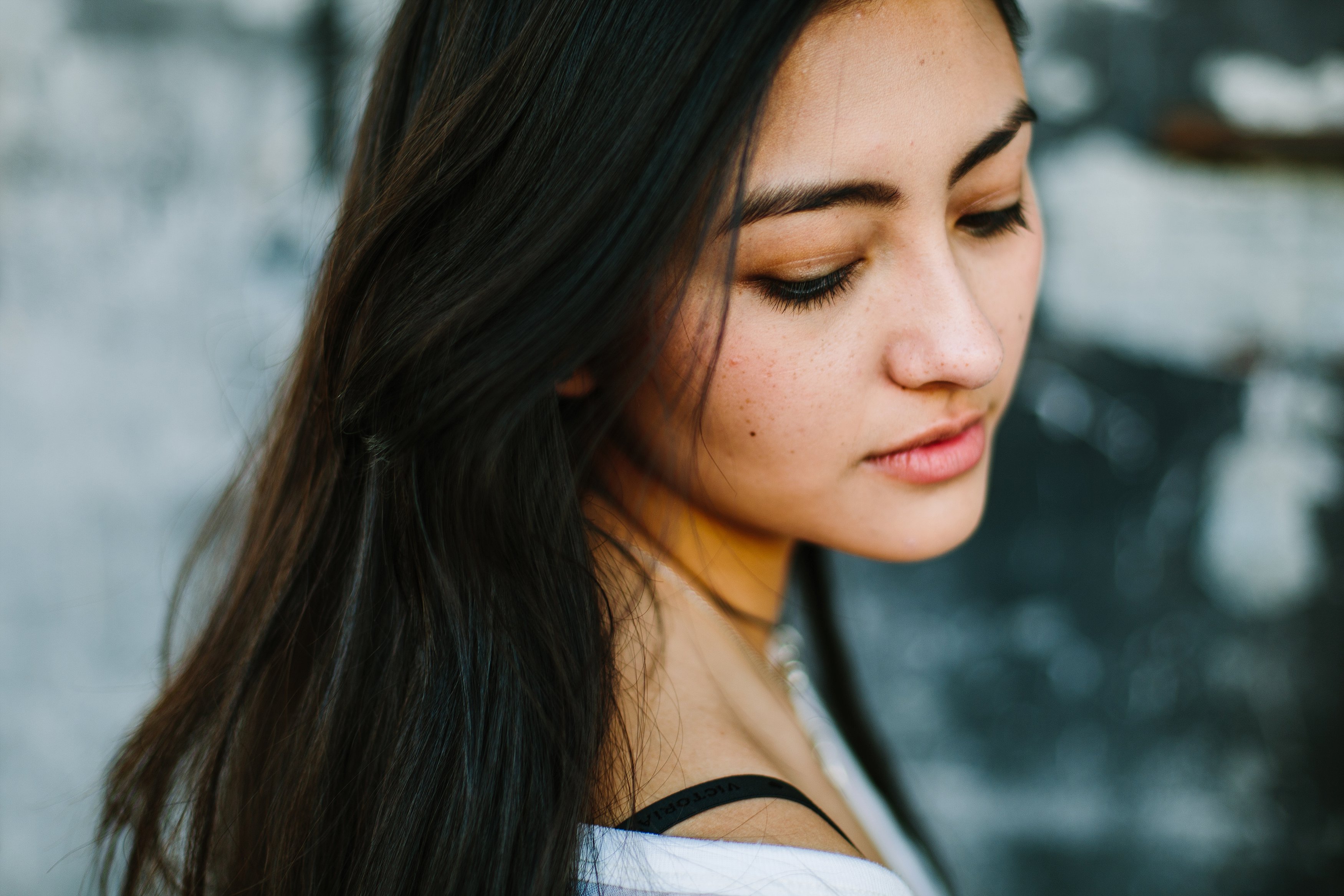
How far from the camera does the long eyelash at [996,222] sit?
0.98 m

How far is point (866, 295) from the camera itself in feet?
2.83

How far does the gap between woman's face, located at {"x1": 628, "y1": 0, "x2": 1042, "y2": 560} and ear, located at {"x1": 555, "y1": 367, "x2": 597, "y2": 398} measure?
0.06m

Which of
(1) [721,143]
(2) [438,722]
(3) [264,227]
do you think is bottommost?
(2) [438,722]

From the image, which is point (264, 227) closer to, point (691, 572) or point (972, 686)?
point (691, 572)

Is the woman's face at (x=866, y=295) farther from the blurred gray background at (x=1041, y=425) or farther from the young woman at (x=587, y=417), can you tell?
the blurred gray background at (x=1041, y=425)

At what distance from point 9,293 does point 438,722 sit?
5.78 feet

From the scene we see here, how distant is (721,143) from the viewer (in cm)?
78

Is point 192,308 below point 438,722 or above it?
above

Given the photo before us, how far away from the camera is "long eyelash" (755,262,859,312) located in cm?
85

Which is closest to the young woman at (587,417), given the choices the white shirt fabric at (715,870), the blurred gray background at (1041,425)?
the white shirt fabric at (715,870)

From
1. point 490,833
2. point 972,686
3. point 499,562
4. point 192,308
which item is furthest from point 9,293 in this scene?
point 972,686

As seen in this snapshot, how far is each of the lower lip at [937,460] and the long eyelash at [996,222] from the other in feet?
0.74

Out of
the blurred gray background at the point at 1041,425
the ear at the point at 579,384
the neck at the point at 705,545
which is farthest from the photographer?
the blurred gray background at the point at 1041,425

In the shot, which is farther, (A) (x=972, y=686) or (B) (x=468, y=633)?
(A) (x=972, y=686)
